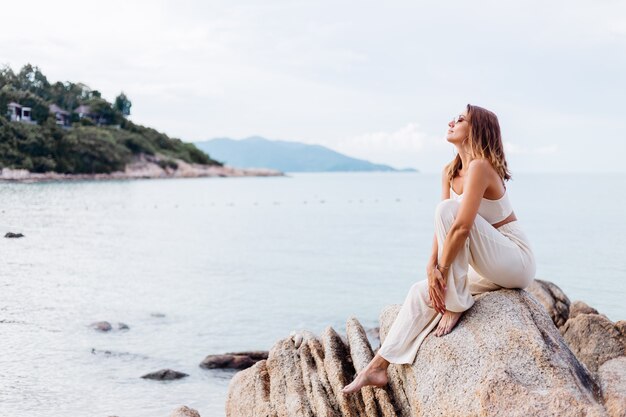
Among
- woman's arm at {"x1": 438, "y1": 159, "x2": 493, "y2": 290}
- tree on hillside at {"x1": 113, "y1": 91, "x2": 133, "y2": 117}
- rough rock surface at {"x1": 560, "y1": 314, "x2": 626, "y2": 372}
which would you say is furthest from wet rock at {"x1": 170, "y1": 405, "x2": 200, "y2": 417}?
tree on hillside at {"x1": 113, "y1": 91, "x2": 133, "y2": 117}

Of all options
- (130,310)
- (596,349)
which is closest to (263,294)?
(130,310)

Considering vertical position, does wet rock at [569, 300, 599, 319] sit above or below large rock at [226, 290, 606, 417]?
below

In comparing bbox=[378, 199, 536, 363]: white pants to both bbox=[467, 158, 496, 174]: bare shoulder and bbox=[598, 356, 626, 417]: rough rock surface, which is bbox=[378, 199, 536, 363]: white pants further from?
bbox=[598, 356, 626, 417]: rough rock surface

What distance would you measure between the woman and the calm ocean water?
623 cm

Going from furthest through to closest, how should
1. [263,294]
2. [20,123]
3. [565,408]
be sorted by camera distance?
1. [20,123]
2. [263,294]
3. [565,408]

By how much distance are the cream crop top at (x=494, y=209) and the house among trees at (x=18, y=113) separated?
81412 mm

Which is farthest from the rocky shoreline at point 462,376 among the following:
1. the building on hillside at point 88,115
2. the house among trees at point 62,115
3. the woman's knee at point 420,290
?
the building on hillside at point 88,115

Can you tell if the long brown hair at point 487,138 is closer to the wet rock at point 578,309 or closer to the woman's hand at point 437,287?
the woman's hand at point 437,287

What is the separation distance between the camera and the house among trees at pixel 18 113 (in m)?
79.8

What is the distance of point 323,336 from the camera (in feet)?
27.4

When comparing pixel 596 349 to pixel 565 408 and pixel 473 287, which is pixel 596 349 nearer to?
pixel 473 287

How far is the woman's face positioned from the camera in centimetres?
708

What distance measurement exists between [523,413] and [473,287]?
1856 millimetres

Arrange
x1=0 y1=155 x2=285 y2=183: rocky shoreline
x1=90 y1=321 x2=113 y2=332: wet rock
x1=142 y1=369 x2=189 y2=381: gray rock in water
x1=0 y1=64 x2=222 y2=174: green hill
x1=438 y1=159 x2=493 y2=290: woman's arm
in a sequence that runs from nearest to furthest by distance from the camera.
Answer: x1=438 y1=159 x2=493 y2=290: woman's arm → x1=142 y1=369 x2=189 y2=381: gray rock in water → x1=90 y1=321 x2=113 y2=332: wet rock → x1=0 y1=155 x2=285 y2=183: rocky shoreline → x1=0 y1=64 x2=222 y2=174: green hill
